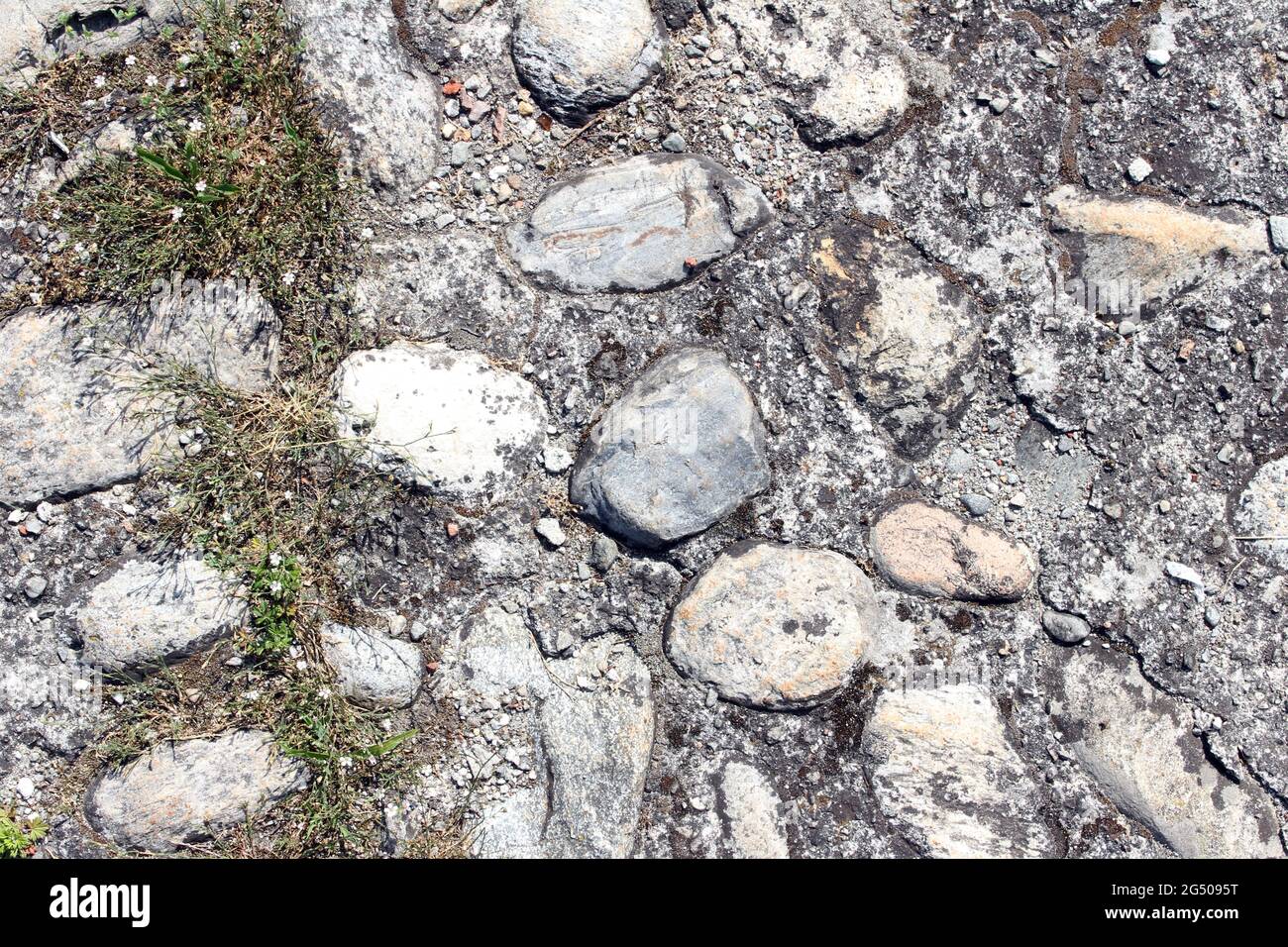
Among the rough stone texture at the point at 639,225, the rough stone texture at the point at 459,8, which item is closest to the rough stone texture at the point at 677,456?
the rough stone texture at the point at 639,225

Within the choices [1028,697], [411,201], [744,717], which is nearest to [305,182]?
[411,201]

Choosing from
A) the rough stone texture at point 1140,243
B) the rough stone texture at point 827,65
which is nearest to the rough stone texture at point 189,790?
the rough stone texture at point 827,65

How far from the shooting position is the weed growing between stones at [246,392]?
2611 mm

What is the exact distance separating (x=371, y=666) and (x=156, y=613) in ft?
2.13

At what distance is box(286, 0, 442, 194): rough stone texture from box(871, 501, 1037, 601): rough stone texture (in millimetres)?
1821

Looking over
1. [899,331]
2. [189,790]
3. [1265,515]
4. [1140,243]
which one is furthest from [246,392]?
[1265,515]

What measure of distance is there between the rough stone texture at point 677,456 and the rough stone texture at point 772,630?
0.65ft

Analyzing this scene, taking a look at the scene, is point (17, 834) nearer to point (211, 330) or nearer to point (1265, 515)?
point (211, 330)

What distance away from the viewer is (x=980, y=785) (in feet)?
8.54

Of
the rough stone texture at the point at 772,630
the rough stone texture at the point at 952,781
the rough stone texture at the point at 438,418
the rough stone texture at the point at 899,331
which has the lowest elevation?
the rough stone texture at the point at 952,781

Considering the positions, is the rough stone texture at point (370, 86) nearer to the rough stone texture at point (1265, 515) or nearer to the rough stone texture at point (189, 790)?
the rough stone texture at point (189, 790)

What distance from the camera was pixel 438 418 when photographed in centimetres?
259

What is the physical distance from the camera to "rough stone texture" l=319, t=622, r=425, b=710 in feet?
8.60

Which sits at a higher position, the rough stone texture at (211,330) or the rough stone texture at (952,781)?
Answer: the rough stone texture at (211,330)
